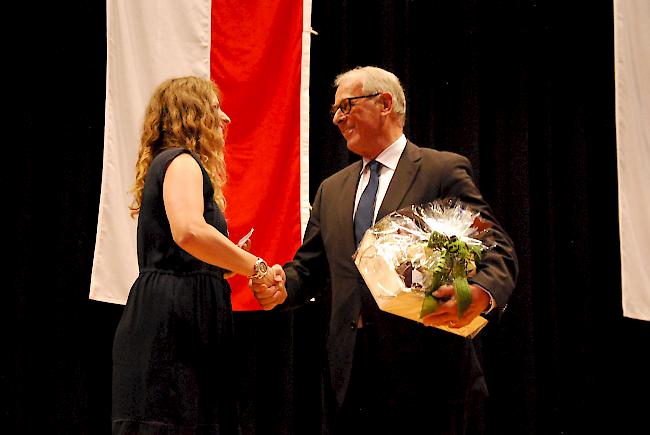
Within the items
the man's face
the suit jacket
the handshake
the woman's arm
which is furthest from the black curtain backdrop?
the woman's arm

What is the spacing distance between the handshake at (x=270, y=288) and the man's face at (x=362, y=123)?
0.51 metres

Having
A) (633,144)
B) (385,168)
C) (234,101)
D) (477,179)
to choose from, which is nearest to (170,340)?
(385,168)

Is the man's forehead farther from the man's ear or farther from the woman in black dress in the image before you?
the woman in black dress

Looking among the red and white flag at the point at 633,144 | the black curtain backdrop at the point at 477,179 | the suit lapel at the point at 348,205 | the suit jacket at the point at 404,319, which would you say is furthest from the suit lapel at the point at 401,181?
the red and white flag at the point at 633,144

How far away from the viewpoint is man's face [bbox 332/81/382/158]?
2.54m

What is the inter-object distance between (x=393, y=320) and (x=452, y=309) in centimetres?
39

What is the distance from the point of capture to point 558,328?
3844mm

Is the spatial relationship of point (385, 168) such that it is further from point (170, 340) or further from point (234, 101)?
point (234, 101)

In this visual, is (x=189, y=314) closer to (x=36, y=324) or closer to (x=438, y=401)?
(x=438, y=401)

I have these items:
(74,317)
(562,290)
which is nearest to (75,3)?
(74,317)

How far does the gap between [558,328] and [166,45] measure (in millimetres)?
2367

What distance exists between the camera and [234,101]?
3.28 m

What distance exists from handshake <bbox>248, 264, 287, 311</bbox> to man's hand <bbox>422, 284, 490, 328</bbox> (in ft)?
2.31

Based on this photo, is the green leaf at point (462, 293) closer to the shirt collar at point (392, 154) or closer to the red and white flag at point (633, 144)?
the shirt collar at point (392, 154)
